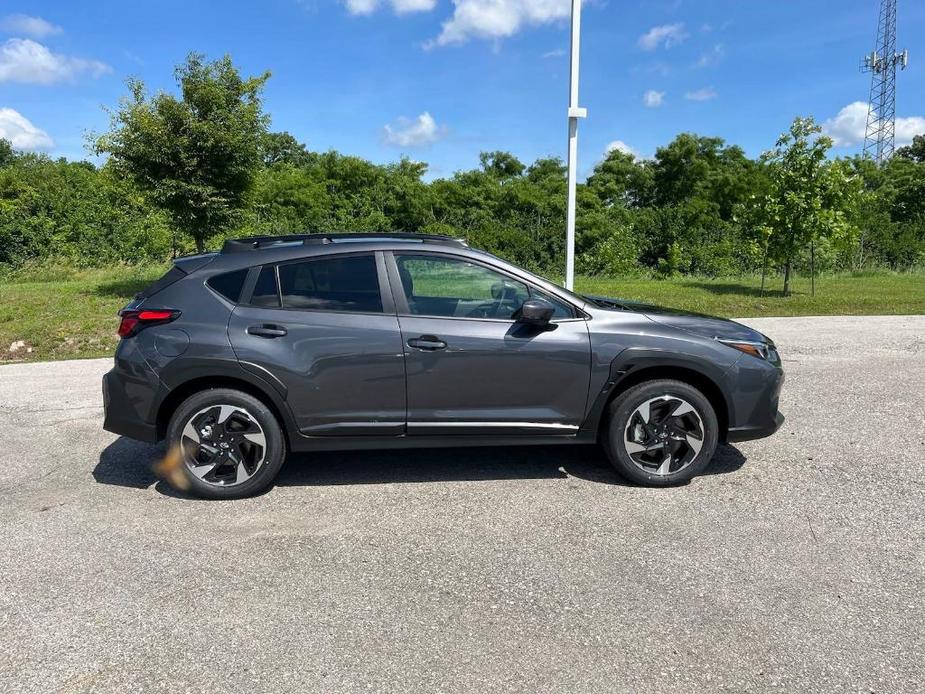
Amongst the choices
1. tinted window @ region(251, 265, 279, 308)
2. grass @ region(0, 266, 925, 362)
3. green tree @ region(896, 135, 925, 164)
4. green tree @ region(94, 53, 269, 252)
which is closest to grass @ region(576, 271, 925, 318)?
grass @ region(0, 266, 925, 362)

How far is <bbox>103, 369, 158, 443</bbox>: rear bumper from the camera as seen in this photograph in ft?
13.9

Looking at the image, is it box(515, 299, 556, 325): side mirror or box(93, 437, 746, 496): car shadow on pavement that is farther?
box(93, 437, 746, 496): car shadow on pavement

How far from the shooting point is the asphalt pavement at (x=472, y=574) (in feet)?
8.53

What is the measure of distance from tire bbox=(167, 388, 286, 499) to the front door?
3.00 ft

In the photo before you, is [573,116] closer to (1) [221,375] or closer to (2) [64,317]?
(1) [221,375]

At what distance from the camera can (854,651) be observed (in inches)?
105

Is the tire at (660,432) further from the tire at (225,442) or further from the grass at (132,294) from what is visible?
the grass at (132,294)

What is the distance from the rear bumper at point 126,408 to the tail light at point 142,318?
0.91 ft

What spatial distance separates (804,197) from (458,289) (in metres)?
12.5

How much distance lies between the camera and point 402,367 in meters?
4.18

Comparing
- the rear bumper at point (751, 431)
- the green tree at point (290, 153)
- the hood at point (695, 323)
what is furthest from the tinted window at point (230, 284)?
the green tree at point (290, 153)

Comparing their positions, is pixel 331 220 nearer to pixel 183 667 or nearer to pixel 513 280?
pixel 513 280

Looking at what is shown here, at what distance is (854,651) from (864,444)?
301 cm

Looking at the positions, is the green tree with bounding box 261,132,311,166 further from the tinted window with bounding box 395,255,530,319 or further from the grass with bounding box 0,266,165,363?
the tinted window with bounding box 395,255,530,319
